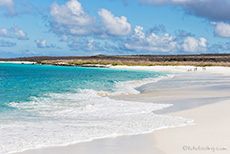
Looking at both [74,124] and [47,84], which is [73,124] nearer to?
[74,124]

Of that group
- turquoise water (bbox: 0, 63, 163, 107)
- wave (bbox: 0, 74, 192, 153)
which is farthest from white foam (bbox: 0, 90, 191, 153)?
turquoise water (bbox: 0, 63, 163, 107)

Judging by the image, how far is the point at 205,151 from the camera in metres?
6.16

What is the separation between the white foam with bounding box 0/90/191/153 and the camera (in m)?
7.50

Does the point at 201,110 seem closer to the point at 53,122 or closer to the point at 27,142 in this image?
the point at 53,122

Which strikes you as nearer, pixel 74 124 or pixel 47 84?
pixel 74 124

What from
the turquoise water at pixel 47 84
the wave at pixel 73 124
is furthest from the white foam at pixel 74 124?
the turquoise water at pixel 47 84

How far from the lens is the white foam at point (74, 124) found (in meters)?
7.50

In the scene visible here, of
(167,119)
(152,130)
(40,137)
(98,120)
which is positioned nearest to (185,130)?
(152,130)

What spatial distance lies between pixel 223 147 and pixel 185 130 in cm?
185

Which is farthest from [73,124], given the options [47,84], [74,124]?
[47,84]

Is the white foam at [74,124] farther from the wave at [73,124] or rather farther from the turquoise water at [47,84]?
the turquoise water at [47,84]

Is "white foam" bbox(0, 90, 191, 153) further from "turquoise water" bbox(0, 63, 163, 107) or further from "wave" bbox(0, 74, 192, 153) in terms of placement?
"turquoise water" bbox(0, 63, 163, 107)

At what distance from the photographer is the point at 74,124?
9.56m

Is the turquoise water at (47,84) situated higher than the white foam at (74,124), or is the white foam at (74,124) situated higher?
the white foam at (74,124)
